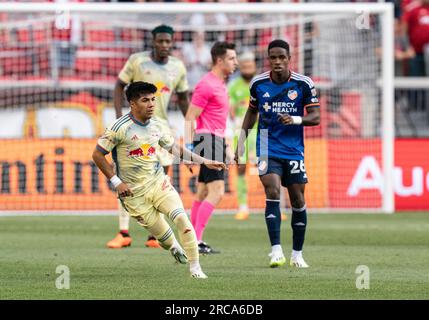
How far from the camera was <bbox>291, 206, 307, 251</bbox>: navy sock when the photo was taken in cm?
1177

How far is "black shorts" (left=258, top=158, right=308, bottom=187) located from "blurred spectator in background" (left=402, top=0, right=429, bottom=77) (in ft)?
47.1

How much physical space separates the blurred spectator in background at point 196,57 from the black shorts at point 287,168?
36.8ft

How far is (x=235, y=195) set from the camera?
20750mm

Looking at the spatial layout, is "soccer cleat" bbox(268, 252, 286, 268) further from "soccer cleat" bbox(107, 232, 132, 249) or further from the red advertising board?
the red advertising board

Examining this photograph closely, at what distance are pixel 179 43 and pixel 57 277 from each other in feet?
43.2

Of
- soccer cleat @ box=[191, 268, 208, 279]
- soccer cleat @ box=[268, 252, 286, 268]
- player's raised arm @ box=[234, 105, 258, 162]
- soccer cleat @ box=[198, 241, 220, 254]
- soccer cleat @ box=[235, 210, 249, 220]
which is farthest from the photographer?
soccer cleat @ box=[235, 210, 249, 220]

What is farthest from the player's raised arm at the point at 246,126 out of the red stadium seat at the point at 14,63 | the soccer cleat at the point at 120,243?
the red stadium seat at the point at 14,63

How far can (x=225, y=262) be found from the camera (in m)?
12.3

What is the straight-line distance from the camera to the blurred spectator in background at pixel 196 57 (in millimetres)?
23000

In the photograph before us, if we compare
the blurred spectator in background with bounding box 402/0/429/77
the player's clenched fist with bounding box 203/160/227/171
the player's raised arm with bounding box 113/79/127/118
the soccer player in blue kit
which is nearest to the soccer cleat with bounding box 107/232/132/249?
the player's raised arm with bounding box 113/79/127/118

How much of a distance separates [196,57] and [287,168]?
1147 cm

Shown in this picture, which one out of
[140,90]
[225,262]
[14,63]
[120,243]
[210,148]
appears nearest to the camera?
[140,90]

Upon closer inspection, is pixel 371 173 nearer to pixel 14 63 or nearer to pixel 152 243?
pixel 152 243

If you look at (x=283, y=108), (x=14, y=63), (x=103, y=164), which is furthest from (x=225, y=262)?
(x=14, y=63)
